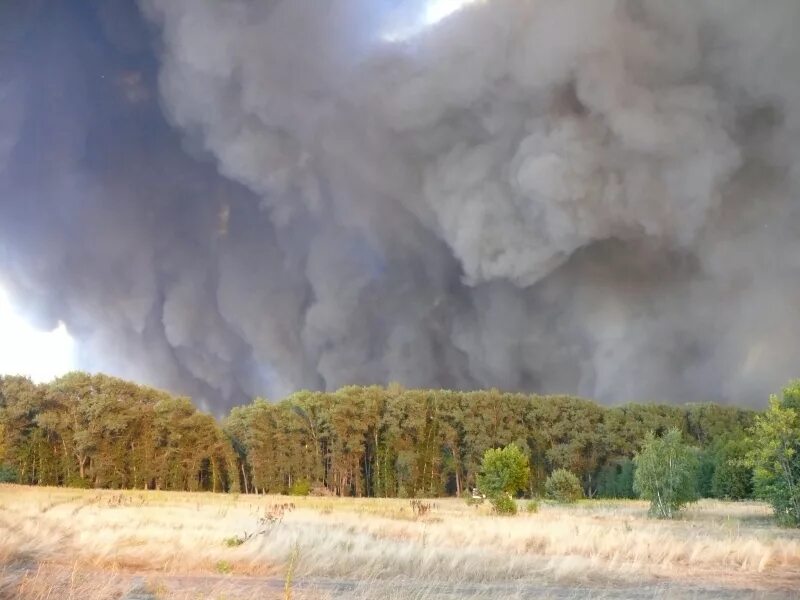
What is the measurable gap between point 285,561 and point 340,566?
3.46 feet

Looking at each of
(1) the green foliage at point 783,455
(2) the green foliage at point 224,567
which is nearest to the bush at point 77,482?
(1) the green foliage at point 783,455

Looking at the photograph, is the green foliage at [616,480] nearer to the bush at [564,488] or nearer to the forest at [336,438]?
the forest at [336,438]

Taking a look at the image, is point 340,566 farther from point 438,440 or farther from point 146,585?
point 438,440

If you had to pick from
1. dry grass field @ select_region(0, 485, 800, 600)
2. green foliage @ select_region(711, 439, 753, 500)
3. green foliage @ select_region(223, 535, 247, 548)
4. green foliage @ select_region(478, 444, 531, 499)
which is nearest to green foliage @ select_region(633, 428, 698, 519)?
green foliage @ select_region(478, 444, 531, 499)

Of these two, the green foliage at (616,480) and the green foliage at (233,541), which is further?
the green foliage at (616,480)

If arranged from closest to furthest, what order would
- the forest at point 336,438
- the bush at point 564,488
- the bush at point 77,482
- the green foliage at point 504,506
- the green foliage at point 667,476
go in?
the green foliage at point 504,506 < the green foliage at point 667,476 < the bush at point 564,488 < the bush at point 77,482 < the forest at point 336,438

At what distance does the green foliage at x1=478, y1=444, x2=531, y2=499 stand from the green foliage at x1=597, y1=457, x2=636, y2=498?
39.7 metres

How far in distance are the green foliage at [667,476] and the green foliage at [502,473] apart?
5.88 m

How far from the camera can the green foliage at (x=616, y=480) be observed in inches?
2771

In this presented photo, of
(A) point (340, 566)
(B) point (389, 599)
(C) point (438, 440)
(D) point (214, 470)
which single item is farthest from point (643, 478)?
(D) point (214, 470)

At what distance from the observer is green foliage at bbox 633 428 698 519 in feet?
103

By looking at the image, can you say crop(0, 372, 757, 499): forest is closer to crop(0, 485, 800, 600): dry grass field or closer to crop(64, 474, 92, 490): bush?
crop(64, 474, 92, 490): bush

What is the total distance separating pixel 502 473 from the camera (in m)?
34.4

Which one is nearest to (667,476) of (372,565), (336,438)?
(372,565)
